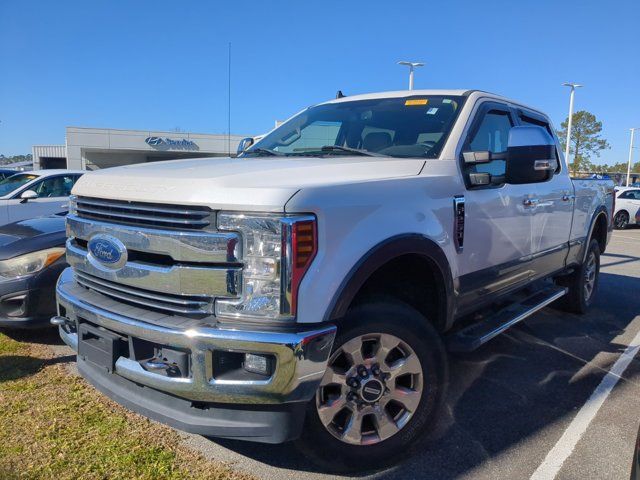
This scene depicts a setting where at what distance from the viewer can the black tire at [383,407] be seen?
243 centimetres

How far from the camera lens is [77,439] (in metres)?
2.85

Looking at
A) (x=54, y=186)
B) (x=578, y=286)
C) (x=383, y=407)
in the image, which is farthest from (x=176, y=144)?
(x=383, y=407)

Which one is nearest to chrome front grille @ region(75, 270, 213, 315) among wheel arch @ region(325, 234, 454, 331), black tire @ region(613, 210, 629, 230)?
wheel arch @ region(325, 234, 454, 331)

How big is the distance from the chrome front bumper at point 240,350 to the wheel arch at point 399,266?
166 millimetres

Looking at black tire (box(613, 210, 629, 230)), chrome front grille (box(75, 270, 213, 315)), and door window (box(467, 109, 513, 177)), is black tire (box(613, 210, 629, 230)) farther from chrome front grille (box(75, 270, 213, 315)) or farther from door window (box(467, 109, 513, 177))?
chrome front grille (box(75, 270, 213, 315))

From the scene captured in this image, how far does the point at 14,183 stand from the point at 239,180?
27.9 feet

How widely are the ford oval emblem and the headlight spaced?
1742 millimetres

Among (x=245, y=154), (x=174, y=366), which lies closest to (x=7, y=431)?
(x=174, y=366)

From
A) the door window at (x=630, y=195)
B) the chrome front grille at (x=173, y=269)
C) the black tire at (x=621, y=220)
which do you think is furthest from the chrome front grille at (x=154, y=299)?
the door window at (x=630, y=195)

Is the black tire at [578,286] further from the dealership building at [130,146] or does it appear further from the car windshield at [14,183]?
the dealership building at [130,146]

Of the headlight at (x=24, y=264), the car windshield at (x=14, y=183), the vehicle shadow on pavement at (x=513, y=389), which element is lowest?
the vehicle shadow on pavement at (x=513, y=389)

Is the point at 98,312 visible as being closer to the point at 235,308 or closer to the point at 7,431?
the point at 235,308

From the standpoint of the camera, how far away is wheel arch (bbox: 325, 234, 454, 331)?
7.53ft

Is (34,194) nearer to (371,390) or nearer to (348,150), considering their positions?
(348,150)
